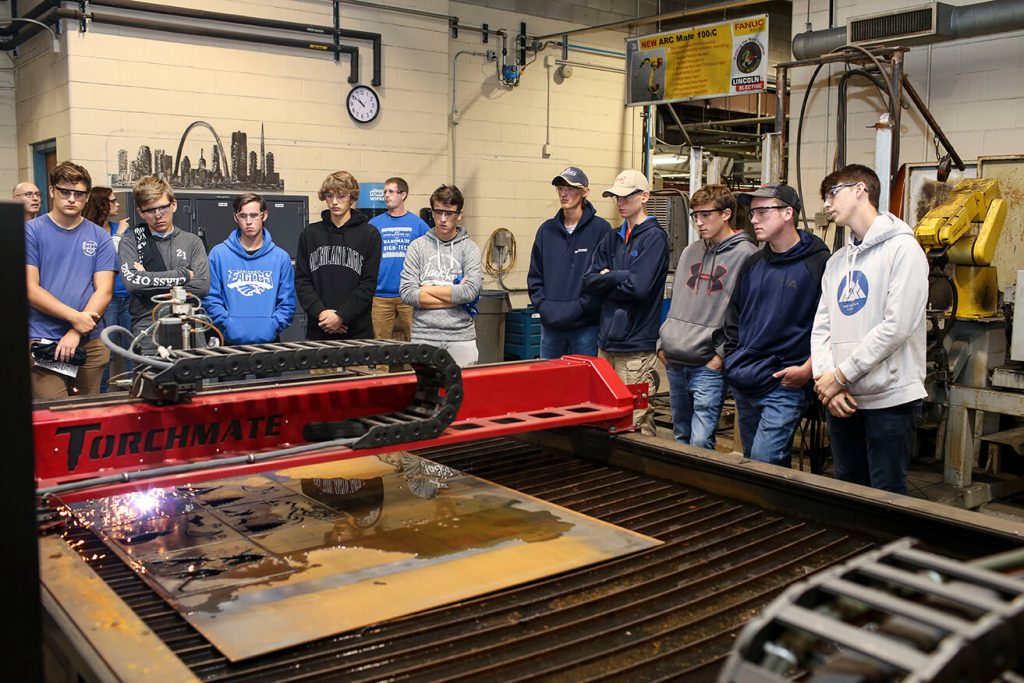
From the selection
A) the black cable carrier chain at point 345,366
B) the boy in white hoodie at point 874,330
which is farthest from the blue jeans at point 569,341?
the black cable carrier chain at point 345,366

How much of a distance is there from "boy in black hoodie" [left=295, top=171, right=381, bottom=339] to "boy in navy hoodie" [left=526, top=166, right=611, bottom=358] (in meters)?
0.88

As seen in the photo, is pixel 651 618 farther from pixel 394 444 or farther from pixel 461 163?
pixel 461 163

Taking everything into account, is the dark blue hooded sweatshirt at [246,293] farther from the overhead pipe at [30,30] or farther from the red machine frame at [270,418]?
the overhead pipe at [30,30]

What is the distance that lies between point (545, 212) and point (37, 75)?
4.77m

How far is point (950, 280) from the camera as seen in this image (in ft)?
15.2

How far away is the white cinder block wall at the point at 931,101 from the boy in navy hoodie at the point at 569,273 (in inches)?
102

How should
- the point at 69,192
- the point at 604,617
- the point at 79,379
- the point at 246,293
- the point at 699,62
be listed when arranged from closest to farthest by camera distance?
the point at 604,617 < the point at 69,192 < the point at 79,379 < the point at 246,293 < the point at 699,62

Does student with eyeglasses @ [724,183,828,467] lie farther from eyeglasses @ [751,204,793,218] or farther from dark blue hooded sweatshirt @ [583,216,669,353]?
dark blue hooded sweatshirt @ [583,216,669,353]

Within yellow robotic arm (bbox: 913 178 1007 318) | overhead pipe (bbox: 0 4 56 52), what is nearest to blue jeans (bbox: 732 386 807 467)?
yellow robotic arm (bbox: 913 178 1007 318)

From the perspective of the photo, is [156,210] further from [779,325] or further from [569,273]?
[779,325]

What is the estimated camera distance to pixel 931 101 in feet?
20.1

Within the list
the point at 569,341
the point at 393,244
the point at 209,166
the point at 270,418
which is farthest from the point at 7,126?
the point at 270,418

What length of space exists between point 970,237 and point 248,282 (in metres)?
3.59

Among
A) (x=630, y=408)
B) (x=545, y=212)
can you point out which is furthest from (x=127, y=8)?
(x=630, y=408)
